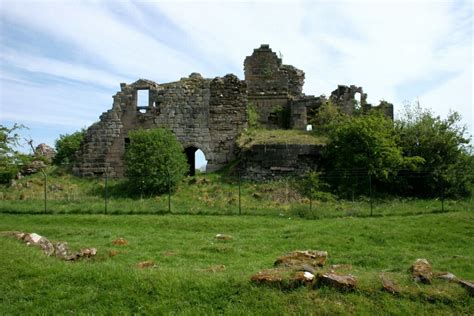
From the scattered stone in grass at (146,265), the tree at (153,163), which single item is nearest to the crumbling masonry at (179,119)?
the tree at (153,163)

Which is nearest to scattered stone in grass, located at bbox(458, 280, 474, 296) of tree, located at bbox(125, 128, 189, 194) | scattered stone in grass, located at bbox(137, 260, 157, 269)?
scattered stone in grass, located at bbox(137, 260, 157, 269)

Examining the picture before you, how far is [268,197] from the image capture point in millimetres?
18375

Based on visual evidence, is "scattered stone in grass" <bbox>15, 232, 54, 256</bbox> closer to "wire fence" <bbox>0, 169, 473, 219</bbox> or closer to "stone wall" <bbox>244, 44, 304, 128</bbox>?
"wire fence" <bbox>0, 169, 473, 219</bbox>

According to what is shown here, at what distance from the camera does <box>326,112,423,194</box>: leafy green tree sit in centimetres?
1856

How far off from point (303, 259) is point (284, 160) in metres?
12.1

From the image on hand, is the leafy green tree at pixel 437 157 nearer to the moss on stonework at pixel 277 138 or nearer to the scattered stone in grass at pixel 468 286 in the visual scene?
the moss on stonework at pixel 277 138

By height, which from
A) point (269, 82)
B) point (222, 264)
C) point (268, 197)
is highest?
point (269, 82)

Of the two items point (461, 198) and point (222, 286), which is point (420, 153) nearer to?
point (461, 198)

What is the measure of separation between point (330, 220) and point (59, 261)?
29.1 ft

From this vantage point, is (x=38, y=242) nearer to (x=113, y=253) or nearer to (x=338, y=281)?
(x=113, y=253)

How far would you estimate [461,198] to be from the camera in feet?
60.6

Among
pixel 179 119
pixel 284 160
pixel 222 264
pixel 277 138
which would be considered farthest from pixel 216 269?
pixel 179 119

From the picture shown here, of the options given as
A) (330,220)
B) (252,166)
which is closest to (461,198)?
(330,220)

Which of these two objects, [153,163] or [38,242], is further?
[153,163]
